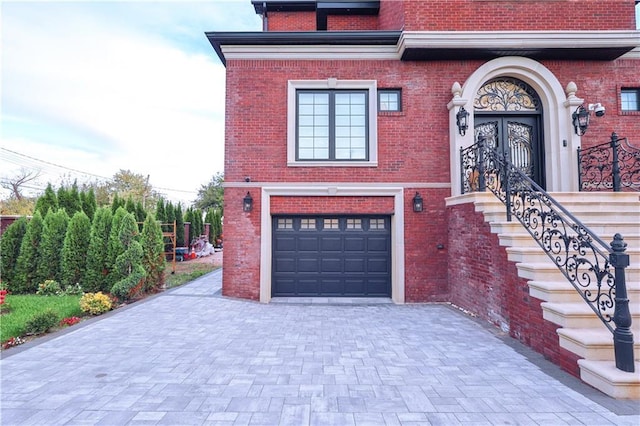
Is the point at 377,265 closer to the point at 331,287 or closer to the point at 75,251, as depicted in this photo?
the point at 331,287

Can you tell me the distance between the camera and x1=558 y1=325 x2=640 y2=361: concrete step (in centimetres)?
332

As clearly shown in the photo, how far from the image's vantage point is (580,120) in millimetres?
6996

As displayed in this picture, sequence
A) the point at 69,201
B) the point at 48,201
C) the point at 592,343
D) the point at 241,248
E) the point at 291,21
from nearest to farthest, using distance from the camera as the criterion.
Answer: the point at 592,343, the point at 241,248, the point at 291,21, the point at 48,201, the point at 69,201

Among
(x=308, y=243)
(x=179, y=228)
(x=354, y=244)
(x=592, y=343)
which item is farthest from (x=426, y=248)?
(x=179, y=228)

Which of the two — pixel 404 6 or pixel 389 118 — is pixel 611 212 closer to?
pixel 389 118

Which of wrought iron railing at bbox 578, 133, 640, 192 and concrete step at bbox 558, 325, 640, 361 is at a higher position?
wrought iron railing at bbox 578, 133, 640, 192

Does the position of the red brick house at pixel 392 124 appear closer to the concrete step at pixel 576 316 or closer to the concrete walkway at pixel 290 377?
the concrete walkway at pixel 290 377

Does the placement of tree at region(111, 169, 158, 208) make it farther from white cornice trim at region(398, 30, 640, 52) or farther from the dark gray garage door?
white cornice trim at region(398, 30, 640, 52)

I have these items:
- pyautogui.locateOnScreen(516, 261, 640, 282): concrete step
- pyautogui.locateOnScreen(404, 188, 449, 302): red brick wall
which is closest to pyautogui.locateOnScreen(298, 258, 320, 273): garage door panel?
pyautogui.locateOnScreen(404, 188, 449, 302): red brick wall

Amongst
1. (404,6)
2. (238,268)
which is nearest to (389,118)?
(404,6)

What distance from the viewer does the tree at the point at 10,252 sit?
808 centimetres

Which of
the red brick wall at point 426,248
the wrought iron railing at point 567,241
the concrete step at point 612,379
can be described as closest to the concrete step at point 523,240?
the wrought iron railing at point 567,241

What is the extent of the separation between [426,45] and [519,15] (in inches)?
100

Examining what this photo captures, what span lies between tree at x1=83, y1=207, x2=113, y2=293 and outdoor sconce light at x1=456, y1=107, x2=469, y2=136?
31.1 ft
